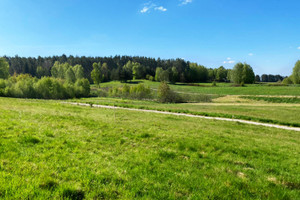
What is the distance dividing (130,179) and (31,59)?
226215mm

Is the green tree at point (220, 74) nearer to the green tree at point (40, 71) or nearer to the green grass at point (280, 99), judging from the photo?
the green grass at point (280, 99)

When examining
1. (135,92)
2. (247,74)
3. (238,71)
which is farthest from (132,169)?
(247,74)

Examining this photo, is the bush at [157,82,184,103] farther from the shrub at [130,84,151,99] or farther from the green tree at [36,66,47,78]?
the green tree at [36,66,47,78]

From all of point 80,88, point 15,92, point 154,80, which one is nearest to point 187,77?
point 154,80

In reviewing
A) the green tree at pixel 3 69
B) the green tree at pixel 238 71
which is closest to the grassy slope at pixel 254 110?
the green tree at pixel 3 69

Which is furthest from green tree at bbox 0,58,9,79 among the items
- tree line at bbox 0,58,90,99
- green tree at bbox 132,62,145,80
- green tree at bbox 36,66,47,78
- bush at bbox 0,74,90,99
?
green tree at bbox 132,62,145,80

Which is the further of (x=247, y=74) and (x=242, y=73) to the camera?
(x=247, y=74)

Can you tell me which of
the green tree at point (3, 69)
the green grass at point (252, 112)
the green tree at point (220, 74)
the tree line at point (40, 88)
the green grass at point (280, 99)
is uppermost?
the green tree at point (220, 74)

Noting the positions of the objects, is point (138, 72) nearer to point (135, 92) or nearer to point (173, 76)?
point (173, 76)

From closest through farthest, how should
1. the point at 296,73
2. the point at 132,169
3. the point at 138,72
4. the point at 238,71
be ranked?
the point at 132,169
the point at 296,73
the point at 238,71
the point at 138,72

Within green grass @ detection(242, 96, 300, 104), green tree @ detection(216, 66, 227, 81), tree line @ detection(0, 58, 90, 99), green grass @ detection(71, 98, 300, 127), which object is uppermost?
green tree @ detection(216, 66, 227, 81)

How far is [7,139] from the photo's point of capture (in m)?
7.80

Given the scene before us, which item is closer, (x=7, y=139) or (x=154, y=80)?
Result: (x=7, y=139)

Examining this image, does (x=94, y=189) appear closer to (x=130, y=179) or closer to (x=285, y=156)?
(x=130, y=179)
